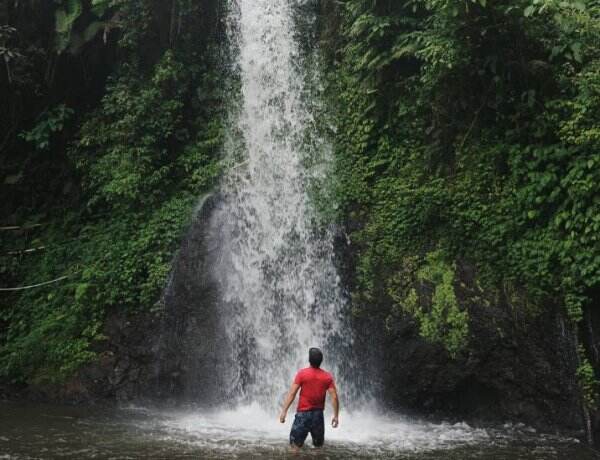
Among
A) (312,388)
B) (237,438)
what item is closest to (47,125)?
(237,438)

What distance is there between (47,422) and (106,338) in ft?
8.32

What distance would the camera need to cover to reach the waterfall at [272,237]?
10.5 meters

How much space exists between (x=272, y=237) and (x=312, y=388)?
4.86 meters

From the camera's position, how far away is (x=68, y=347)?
11586 mm

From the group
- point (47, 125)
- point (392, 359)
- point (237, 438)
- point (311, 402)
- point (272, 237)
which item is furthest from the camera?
point (47, 125)

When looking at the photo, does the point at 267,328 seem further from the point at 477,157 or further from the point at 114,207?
the point at 114,207

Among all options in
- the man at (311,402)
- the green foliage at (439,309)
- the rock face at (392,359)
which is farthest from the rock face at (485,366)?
the man at (311,402)

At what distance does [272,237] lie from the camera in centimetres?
1168

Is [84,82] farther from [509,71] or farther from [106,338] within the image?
[509,71]

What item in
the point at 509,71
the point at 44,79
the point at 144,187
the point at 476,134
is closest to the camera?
the point at 509,71

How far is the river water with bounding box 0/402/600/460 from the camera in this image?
7.16 m

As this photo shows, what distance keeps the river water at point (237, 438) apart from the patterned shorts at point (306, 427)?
178mm

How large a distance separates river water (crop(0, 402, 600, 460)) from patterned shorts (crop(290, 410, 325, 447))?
178mm

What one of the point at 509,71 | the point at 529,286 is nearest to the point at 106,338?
the point at 529,286
